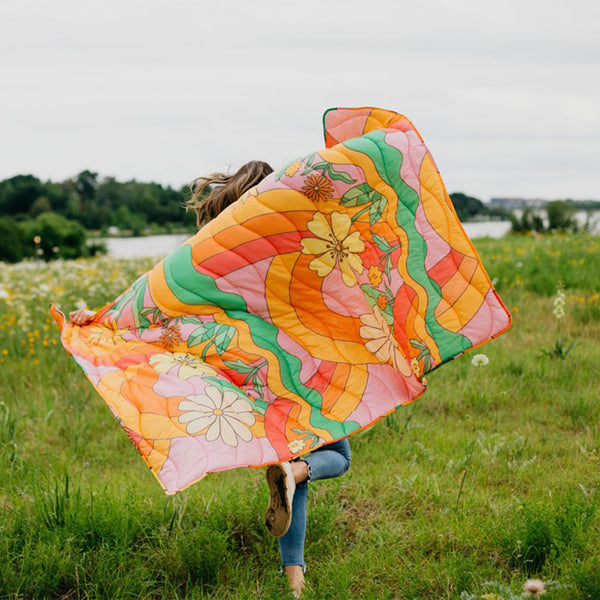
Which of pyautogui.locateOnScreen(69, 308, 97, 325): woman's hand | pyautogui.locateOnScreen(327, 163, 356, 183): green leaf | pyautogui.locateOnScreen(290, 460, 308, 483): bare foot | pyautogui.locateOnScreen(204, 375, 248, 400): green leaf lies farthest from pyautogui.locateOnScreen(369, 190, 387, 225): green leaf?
pyautogui.locateOnScreen(69, 308, 97, 325): woman's hand

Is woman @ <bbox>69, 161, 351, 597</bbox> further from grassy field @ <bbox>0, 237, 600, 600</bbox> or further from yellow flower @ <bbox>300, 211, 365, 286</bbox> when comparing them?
yellow flower @ <bbox>300, 211, 365, 286</bbox>

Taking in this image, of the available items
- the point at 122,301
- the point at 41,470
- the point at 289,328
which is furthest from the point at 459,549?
the point at 41,470

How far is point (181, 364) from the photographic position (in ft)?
8.59

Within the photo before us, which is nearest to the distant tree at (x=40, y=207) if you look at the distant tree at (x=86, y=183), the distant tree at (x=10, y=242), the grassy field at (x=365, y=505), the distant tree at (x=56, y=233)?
the distant tree at (x=86, y=183)

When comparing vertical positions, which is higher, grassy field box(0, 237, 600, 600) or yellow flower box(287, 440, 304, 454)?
yellow flower box(287, 440, 304, 454)

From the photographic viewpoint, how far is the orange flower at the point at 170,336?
272 cm

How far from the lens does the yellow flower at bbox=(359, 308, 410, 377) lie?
9.08ft

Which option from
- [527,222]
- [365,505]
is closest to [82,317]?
[365,505]

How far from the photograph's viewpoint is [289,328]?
2787 mm

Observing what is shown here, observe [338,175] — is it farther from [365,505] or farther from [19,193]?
[19,193]

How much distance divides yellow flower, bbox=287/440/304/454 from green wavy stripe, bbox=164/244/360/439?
0.67 ft

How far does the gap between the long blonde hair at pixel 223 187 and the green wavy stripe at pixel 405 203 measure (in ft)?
1.45

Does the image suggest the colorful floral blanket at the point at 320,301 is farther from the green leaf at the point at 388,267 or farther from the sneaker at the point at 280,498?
the sneaker at the point at 280,498

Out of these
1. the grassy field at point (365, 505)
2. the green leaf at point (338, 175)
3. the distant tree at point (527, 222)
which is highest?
the green leaf at point (338, 175)
